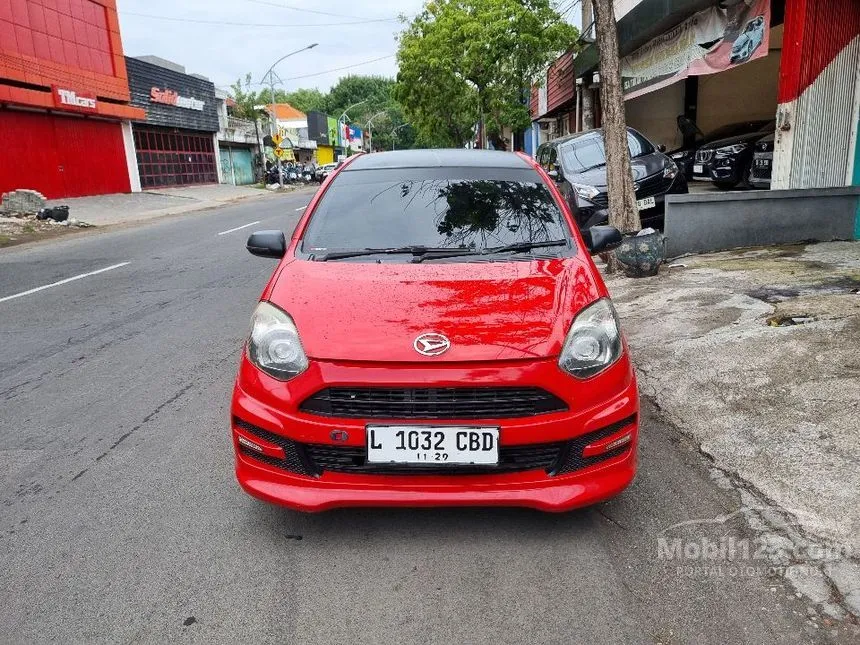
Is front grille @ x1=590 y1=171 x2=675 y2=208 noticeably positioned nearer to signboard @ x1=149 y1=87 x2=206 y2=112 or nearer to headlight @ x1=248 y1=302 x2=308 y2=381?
headlight @ x1=248 y1=302 x2=308 y2=381

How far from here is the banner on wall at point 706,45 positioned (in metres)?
10.0

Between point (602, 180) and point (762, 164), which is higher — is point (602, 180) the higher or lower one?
the lower one

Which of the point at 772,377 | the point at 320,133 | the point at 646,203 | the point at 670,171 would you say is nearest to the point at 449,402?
the point at 772,377

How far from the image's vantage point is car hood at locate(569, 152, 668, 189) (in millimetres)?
10047

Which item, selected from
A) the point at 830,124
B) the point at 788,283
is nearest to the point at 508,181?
the point at 788,283

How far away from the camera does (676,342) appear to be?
528 cm

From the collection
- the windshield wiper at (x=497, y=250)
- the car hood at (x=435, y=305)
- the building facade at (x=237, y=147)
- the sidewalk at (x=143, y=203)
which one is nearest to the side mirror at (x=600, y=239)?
the windshield wiper at (x=497, y=250)

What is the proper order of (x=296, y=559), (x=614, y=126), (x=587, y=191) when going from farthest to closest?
(x=587, y=191) < (x=614, y=126) < (x=296, y=559)

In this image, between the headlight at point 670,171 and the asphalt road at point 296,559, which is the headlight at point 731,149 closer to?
the headlight at point 670,171

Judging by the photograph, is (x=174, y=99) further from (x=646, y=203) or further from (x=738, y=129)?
(x=646, y=203)

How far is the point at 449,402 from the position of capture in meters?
2.60

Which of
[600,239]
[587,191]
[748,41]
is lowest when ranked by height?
[600,239]

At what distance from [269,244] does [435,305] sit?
140 centimetres

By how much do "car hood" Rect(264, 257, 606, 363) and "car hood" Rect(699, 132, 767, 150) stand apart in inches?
425
